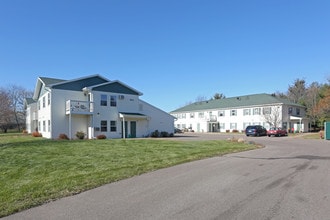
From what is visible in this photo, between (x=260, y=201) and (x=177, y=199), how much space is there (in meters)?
1.73

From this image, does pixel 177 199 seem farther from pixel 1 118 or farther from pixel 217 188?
pixel 1 118

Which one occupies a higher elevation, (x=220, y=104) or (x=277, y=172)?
(x=220, y=104)

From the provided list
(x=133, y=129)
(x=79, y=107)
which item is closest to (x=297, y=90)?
(x=133, y=129)

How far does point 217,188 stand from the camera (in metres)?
6.57

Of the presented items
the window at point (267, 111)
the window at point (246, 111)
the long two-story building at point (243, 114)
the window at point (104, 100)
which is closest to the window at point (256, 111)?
the long two-story building at point (243, 114)

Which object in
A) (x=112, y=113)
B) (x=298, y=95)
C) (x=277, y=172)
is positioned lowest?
(x=277, y=172)

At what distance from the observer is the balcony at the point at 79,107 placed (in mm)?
27266

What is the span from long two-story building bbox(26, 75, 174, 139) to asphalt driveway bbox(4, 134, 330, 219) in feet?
72.5

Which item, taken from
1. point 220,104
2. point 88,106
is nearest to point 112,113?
point 88,106

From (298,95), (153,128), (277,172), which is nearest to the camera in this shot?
(277,172)

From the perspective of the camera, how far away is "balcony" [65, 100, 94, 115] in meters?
27.3

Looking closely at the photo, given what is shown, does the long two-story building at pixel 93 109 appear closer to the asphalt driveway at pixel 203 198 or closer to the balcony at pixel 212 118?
the asphalt driveway at pixel 203 198

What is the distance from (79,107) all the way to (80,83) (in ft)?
11.2

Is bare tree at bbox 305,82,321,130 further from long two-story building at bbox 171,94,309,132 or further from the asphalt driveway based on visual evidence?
the asphalt driveway
